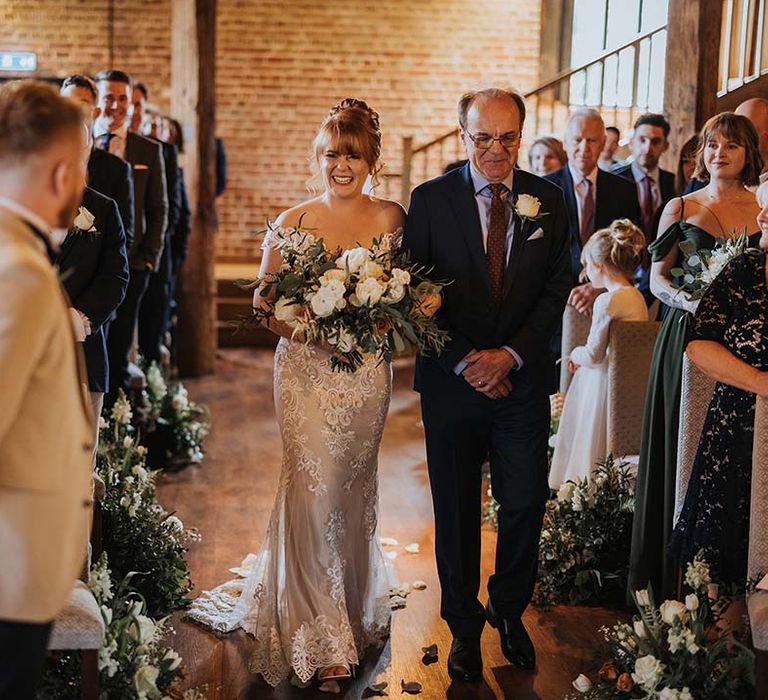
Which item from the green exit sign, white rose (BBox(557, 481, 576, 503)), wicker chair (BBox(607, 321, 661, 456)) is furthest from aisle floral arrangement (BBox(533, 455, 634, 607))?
the green exit sign

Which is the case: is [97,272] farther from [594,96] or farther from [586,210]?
[594,96]

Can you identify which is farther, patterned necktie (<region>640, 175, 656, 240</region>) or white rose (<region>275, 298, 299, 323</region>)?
patterned necktie (<region>640, 175, 656, 240</region>)

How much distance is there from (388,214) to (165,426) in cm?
340

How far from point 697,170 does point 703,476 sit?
5.11 feet

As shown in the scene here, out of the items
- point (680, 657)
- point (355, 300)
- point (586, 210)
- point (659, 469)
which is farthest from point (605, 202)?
point (680, 657)

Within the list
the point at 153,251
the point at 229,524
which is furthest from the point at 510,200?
the point at 153,251

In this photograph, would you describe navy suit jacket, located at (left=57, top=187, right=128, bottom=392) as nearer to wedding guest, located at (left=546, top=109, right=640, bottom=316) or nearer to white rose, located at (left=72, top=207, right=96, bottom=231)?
white rose, located at (left=72, top=207, right=96, bottom=231)

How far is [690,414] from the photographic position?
12.4ft

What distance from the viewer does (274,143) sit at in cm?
1366

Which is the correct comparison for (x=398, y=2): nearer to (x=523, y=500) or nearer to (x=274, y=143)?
(x=274, y=143)

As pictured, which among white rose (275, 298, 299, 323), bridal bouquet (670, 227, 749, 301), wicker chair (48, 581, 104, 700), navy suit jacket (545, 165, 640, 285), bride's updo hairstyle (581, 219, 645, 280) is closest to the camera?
wicker chair (48, 581, 104, 700)

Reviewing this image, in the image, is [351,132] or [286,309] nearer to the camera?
[286,309]

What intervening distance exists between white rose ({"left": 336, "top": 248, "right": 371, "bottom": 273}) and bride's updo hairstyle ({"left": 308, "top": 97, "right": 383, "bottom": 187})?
1.25 feet

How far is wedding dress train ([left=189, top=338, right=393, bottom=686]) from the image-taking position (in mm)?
3711
